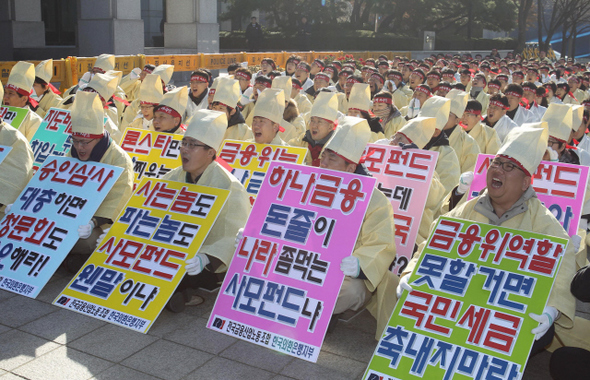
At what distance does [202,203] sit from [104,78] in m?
4.74

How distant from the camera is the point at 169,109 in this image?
269 inches

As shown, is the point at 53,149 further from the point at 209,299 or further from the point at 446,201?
the point at 446,201

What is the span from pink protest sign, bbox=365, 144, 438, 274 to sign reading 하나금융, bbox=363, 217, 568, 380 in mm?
1433

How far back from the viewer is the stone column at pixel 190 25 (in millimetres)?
25484

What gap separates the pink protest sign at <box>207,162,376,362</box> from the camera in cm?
426

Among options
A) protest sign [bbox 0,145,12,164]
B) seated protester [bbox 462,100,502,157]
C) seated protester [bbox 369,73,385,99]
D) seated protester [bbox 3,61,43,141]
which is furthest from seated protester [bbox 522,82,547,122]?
protest sign [bbox 0,145,12,164]

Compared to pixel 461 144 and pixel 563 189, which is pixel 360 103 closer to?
pixel 461 144

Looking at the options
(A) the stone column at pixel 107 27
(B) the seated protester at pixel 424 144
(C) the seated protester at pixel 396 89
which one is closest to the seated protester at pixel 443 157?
(B) the seated protester at pixel 424 144

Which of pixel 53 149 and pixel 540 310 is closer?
pixel 540 310

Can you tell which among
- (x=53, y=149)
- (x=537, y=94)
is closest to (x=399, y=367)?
(x=53, y=149)

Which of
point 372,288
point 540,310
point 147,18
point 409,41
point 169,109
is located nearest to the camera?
point 540,310

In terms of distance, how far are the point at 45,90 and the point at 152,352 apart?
20.0 ft

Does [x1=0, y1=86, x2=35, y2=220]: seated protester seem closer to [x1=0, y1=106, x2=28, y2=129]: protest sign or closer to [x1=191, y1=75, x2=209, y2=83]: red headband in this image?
[x1=0, y1=106, x2=28, y2=129]: protest sign

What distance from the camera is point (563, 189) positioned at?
5270 millimetres
